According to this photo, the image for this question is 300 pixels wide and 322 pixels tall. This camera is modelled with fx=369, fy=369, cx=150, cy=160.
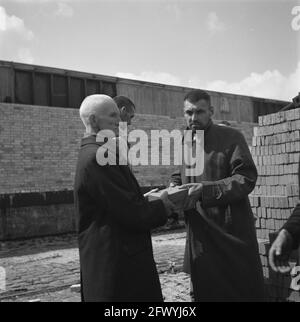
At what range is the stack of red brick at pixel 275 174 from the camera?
403 centimetres

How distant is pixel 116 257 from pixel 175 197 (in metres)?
0.59

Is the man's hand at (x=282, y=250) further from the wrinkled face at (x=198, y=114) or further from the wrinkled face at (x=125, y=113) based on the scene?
the wrinkled face at (x=125, y=113)

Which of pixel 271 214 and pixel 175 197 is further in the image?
pixel 271 214

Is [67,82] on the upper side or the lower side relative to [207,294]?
→ upper

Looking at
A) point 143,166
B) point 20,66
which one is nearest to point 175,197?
point 20,66

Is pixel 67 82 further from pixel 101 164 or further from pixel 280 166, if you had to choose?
pixel 101 164

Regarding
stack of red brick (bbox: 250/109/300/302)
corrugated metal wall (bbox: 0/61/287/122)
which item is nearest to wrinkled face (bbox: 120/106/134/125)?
stack of red brick (bbox: 250/109/300/302)

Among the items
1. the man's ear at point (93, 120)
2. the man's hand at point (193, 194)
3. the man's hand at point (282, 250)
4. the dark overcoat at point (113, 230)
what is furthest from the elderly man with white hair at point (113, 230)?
the man's hand at point (282, 250)

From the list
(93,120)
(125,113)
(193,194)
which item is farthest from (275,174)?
(93,120)

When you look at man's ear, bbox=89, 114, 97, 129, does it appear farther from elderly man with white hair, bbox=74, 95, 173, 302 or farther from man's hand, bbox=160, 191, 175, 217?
man's hand, bbox=160, 191, 175, 217

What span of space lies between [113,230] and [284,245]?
986mm

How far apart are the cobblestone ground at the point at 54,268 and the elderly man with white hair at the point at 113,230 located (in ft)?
7.33

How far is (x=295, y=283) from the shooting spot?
11.3 ft

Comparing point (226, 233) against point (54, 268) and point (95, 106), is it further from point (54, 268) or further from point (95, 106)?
point (54, 268)
